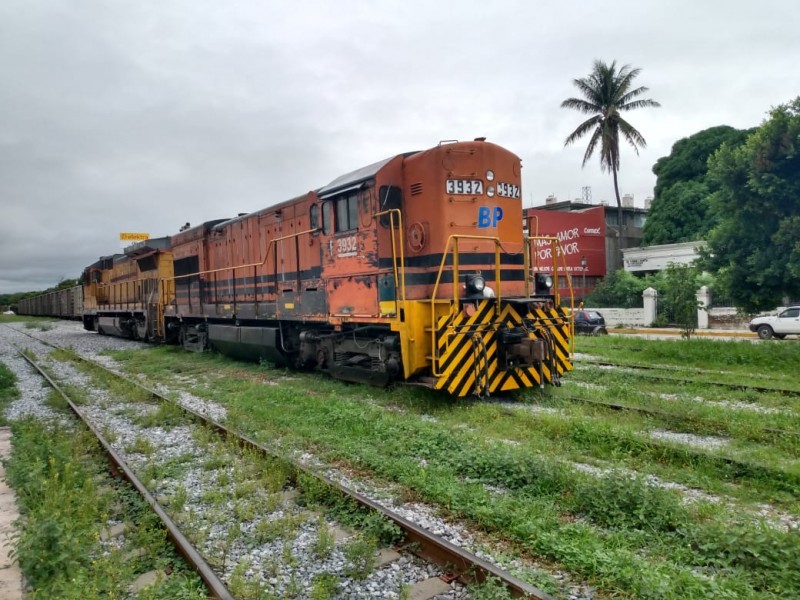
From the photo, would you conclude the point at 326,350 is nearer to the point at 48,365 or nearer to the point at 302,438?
the point at 302,438

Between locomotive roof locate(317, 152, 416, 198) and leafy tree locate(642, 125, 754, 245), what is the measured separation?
102 ft

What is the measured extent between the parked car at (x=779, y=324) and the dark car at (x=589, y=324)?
17.8 feet

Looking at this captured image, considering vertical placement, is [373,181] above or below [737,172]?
below

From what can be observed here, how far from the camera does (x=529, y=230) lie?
9.37m

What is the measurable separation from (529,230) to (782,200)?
24.3 ft

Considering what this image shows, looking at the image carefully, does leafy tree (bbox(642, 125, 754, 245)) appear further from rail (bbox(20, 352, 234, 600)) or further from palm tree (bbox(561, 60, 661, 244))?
rail (bbox(20, 352, 234, 600))

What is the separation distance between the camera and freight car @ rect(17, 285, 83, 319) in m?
39.9

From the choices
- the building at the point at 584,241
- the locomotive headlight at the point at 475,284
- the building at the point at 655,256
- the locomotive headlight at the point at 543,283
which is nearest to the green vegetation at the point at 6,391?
the locomotive headlight at the point at 475,284

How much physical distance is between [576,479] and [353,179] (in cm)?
601

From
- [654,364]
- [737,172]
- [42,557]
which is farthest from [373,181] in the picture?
[737,172]

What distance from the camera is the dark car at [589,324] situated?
77.6ft

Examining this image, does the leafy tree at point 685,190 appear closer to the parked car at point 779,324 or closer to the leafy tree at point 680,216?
the leafy tree at point 680,216

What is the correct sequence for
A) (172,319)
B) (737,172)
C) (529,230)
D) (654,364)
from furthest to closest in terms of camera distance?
(172,319) < (737,172) < (654,364) < (529,230)

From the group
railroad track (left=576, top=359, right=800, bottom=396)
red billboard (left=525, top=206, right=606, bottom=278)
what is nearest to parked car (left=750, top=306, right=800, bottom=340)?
railroad track (left=576, top=359, right=800, bottom=396)
